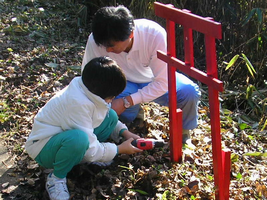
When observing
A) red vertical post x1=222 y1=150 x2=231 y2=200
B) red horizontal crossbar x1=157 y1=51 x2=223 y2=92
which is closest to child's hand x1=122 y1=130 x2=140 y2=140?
red horizontal crossbar x1=157 y1=51 x2=223 y2=92

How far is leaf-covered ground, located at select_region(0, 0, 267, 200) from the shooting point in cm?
233

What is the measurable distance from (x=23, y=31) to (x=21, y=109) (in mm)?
1764

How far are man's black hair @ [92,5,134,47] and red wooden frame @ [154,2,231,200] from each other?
8.5 inches

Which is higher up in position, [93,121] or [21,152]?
[93,121]

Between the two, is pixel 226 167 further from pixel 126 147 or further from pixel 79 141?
pixel 79 141

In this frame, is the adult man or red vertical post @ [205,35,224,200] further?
the adult man

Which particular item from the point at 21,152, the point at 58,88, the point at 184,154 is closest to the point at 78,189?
the point at 21,152

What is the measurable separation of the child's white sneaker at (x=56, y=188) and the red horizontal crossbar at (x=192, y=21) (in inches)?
45.3

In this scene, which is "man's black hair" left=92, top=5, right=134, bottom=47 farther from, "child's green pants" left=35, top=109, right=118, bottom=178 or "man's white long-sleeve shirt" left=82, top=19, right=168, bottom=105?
"child's green pants" left=35, top=109, right=118, bottom=178

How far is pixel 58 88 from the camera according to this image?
11.5 ft

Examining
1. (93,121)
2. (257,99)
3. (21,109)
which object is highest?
(93,121)

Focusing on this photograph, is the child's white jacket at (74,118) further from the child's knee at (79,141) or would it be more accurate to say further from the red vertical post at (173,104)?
the red vertical post at (173,104)

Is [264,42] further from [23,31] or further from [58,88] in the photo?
[23,31]

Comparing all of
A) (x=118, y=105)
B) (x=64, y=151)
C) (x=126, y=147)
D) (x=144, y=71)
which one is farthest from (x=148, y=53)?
(x=64, y=151)
